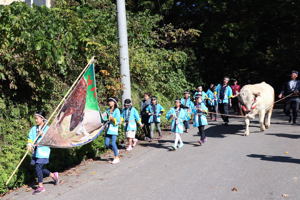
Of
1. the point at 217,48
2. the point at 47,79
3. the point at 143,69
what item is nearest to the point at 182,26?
the point at 217,48

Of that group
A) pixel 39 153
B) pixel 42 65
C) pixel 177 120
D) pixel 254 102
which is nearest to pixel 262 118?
pixel 254 102

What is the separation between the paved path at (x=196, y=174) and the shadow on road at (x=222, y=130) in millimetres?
1315

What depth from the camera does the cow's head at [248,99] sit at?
1239 centimetres

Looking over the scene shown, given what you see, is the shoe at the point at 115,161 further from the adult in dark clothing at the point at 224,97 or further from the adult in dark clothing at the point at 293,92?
the adult in dark clothing at the point at 293,92

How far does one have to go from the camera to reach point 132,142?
11859 mm

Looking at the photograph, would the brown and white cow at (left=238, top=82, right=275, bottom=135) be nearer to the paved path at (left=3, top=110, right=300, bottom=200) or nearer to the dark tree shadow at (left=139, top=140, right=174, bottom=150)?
the paved path at (left=3, top=110, right=300, bottom=200)

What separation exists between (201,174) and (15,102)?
5264 millimetres

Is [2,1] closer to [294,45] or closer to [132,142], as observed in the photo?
[132,142]

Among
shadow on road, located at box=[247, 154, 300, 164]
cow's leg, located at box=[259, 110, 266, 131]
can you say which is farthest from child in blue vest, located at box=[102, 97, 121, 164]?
cow's leg, located at box=[259, 110, 266, 131]

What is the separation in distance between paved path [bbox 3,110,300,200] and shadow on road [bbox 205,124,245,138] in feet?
4.32

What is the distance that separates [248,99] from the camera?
40.8ft

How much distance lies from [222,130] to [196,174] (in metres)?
6.24

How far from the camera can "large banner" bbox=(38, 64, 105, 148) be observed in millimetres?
7617

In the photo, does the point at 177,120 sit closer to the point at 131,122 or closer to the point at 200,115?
the point at 200,115
